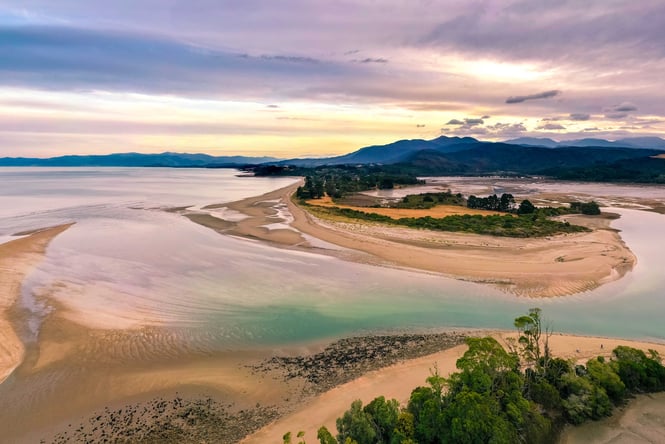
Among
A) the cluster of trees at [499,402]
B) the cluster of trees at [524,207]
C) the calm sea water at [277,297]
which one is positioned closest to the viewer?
the cluster of trees at [499,402]

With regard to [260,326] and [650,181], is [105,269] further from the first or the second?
[650,181]

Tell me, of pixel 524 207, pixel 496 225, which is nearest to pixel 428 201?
pixel 524 207

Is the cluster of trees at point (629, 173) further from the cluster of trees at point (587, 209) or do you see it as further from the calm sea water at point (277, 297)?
the calm sea water at point (277, 297)

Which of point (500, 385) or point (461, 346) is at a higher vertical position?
point (500, 385)

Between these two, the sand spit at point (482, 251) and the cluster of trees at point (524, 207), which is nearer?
the sand spit at point (482, 251)

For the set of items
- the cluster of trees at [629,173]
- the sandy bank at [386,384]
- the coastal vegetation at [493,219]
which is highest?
the cluster of trees at [629,173]

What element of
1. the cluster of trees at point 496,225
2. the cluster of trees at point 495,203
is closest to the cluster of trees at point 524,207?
the cluster of trees at point 495,203

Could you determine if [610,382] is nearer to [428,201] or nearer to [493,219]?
[493,219]

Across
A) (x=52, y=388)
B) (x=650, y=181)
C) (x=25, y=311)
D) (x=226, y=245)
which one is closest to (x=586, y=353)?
(x=52, y=388)
